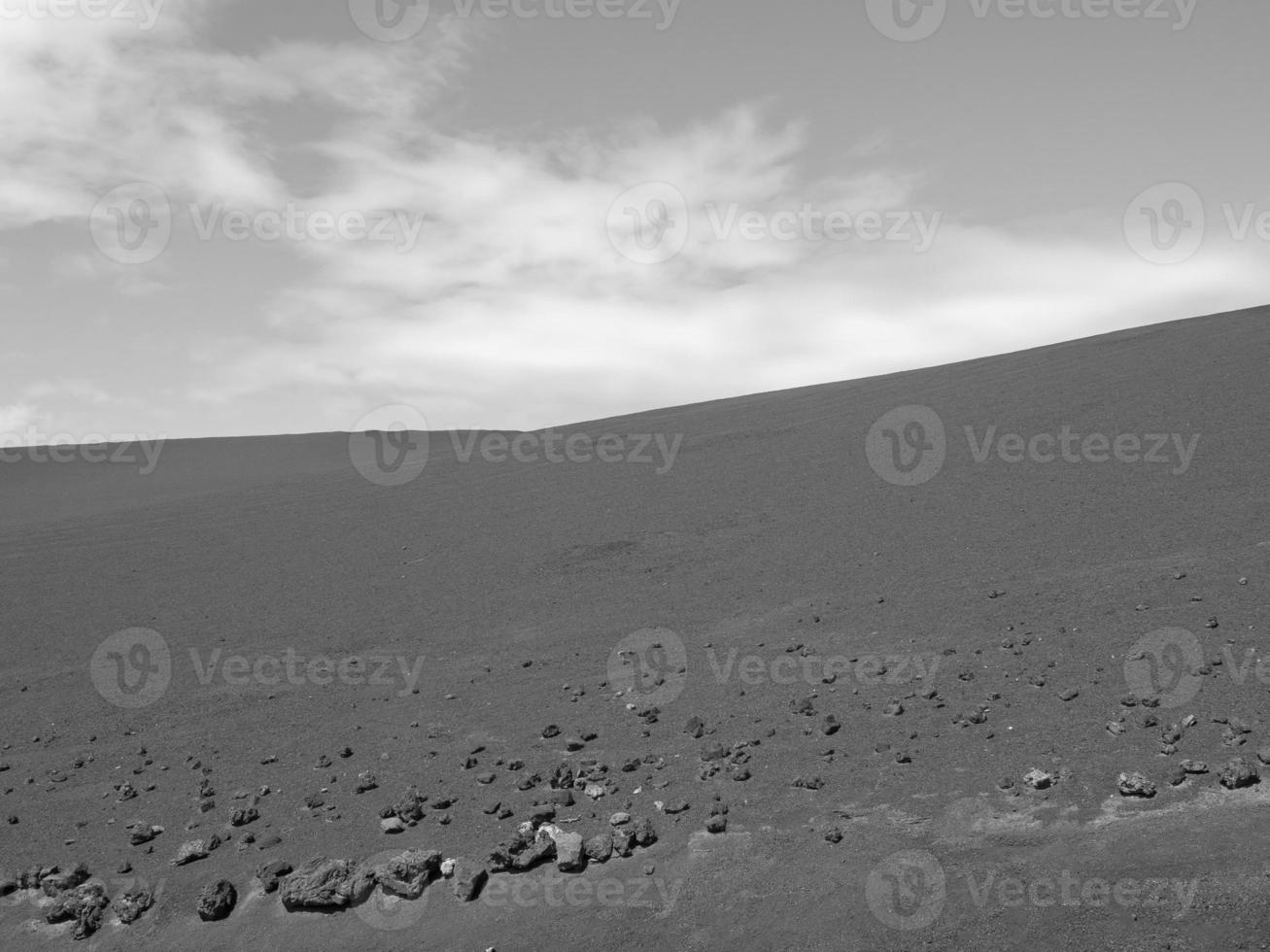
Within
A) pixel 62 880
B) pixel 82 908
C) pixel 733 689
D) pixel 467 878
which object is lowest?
pixel 467 878

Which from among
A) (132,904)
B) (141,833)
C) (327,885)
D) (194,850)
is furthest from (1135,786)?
(141,833)

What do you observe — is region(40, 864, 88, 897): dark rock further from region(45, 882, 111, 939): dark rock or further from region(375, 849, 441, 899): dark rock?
region(375, 849, 441, 899): dark rock

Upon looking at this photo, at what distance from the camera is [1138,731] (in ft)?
26.8

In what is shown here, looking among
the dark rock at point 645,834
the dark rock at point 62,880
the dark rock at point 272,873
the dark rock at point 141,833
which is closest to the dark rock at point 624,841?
the dark rock at point 645,834

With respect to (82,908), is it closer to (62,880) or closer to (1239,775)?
(62,880)

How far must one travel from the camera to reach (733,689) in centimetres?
1027

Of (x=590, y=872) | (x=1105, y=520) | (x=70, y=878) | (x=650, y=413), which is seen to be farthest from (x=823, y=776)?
(x=650, y=413)

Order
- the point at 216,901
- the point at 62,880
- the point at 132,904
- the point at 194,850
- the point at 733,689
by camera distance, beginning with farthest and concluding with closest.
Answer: the point at 733,689, the point at 194,850, the point at 62,880, the point at 132,904, the point at 216,901

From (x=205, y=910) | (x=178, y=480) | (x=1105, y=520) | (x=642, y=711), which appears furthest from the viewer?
(x=178, y=480)

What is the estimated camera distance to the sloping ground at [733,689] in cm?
675

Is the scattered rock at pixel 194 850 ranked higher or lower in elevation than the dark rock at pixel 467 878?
higher

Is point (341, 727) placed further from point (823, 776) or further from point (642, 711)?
point (823, 776)

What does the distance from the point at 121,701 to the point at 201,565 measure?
279 inches

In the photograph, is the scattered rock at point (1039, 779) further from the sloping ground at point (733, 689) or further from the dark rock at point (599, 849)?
the dark rock at point (599, 849)
